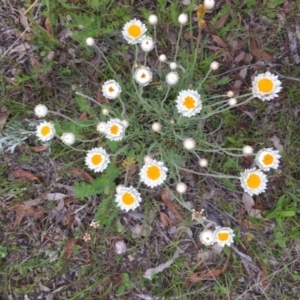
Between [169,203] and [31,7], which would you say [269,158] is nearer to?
[169,203]

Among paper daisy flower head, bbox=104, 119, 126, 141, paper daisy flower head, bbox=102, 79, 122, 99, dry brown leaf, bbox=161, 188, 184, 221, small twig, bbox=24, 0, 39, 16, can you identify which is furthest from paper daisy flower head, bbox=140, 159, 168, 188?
small twig, bbox=24, 0, 39, 16

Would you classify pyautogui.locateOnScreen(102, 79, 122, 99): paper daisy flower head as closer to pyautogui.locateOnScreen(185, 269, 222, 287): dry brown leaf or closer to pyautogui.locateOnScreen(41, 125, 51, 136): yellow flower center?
pyautogui.locateOnScreen(41, 125, 51, 136): yellow flower center

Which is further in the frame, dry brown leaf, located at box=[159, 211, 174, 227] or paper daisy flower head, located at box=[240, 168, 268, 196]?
dry brown leaf, located at box=[159, 211, 174, 227]

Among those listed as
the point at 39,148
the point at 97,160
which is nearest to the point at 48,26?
the point at 39,148

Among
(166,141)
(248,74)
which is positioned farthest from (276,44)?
(166,141)

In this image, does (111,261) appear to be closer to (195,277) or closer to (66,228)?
(66,228)

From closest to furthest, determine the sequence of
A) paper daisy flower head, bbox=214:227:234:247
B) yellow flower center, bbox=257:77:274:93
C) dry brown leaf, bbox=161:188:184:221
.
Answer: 1. yellow flower center, bbox=257:77:274:93
2. paper daisy flower head, bbox=214:227:234:247
3. dry brown leaf, bbox=161:188:184:221
